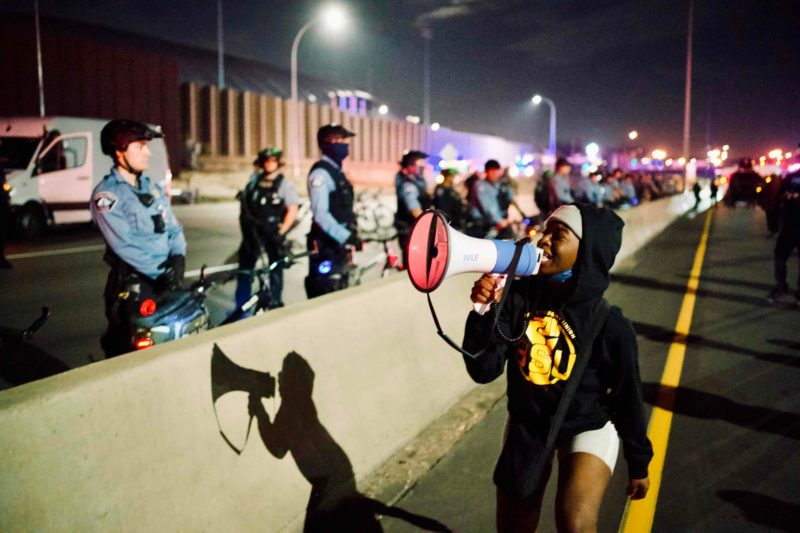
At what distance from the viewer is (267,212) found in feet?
24.0

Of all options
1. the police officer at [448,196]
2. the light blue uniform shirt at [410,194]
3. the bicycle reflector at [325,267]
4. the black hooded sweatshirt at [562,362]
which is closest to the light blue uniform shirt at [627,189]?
the police officer at [448,196]

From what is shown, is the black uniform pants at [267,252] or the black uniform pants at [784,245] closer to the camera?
the black uniform pants at [267,252]

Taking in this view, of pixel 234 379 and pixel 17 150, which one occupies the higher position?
pixel 17 150

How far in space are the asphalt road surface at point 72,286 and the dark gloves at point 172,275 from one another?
2.38 m

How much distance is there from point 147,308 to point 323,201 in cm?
251

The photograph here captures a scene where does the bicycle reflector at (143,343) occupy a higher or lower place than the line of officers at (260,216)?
lower

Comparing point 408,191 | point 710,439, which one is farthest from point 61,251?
point 710,439

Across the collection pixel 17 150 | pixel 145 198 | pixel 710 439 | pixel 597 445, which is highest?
pixel 17 150

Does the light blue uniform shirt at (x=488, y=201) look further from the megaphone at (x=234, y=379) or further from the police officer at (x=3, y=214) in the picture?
the megaphone at (x=234, y=379)

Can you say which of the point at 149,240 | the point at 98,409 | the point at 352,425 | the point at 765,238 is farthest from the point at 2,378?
the point at 765,238

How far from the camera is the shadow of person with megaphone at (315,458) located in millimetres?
3453

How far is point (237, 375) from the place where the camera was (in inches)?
123

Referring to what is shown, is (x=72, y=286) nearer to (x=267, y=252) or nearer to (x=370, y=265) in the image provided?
(x=267, y=252)

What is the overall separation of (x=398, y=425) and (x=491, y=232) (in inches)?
238
